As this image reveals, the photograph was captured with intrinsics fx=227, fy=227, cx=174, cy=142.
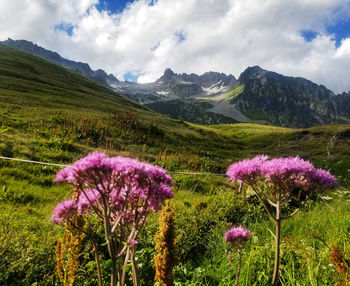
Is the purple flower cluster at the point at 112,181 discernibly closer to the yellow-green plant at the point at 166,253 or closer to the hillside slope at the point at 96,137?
the yellow-green plant at the point at 166,253

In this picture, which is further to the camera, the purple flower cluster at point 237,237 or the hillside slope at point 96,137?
the hillside slope at point 96,137

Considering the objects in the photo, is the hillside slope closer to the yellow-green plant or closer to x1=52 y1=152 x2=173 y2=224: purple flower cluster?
x1=52 y1=152 x2=173 y2=224: purple flower cluster

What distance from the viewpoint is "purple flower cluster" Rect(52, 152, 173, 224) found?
76.9 inches

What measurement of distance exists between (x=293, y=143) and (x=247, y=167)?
6648 cm

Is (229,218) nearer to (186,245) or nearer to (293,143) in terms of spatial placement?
(186,245)

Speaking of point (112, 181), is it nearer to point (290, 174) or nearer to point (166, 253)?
point (166, 253)

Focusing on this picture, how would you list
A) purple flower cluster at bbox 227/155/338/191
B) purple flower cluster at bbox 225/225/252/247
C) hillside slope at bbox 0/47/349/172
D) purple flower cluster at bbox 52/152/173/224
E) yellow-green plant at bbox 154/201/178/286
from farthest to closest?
hillside slope at bbox 0/47/349/172 → purple flower cluster at bbox 225/225/252/247 → purple flower cluster at bbox 227/155/338/191 → yellow-green plant at bbox 154/201/178/286 → purple flower cluster at bbox 52/152/173/224

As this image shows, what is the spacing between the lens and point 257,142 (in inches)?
2820

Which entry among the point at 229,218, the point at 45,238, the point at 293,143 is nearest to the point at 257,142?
the point at 293,143

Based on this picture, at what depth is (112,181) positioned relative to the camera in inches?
92.0

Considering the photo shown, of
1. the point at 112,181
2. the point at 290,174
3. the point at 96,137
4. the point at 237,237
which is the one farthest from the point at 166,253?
the point at 96,137

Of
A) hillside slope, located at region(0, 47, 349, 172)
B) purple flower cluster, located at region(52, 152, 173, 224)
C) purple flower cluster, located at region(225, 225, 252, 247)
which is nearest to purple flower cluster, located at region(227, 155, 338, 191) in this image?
purple flower cluster, located at region(225, 225, 252, 247)

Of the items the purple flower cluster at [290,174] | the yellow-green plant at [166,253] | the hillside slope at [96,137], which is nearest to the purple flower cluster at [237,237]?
the purple flower cluster at [290,174]

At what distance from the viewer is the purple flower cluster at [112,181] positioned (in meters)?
1.95
